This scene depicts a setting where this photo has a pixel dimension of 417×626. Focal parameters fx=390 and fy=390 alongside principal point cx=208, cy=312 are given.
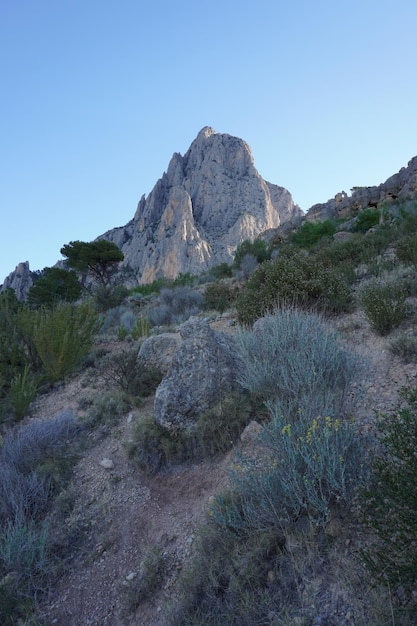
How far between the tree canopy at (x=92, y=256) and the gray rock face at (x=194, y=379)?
2383cm

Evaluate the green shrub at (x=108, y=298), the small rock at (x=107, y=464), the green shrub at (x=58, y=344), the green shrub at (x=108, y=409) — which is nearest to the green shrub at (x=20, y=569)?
the small rock at (x=107, y=464)

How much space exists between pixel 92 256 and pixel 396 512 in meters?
27.8

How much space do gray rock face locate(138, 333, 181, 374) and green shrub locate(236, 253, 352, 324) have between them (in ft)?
5.23

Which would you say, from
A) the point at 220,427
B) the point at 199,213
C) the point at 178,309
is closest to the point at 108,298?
the point at 178,309

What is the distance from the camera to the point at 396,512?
207 centimetres

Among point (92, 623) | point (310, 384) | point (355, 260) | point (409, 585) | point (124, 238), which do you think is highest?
point (124, 238)

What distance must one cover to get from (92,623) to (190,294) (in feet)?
34.8

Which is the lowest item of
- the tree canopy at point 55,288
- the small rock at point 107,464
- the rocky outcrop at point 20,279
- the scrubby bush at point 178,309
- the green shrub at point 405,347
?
the small rock at point 107,464

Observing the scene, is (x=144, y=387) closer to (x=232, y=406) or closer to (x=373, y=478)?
(x=232, y=406)

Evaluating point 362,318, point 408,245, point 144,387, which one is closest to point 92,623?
point 144,387

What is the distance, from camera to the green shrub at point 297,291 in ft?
23.2

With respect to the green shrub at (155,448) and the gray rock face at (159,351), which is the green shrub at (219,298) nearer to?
the gray rock face at (159,351)

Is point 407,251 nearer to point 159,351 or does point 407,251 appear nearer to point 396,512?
point 159,351

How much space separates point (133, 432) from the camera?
4.58m
